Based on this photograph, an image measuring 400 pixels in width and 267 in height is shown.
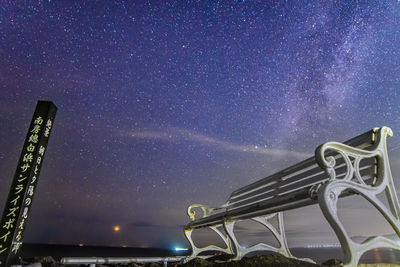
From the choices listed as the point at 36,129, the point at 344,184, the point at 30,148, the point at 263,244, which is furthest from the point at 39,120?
the point at 344,184

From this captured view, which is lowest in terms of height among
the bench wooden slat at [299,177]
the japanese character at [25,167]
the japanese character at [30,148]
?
the bench wooden slat at [299,177]

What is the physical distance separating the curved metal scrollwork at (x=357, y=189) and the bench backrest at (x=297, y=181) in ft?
0.21

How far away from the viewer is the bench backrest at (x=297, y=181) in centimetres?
193

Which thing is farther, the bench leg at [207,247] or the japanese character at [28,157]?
the japanese character at [28,157]

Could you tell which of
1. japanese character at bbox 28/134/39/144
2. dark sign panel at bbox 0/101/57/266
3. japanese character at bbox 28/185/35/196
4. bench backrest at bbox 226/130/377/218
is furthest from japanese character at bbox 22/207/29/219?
bench backrest at bbox 226/130/377/218

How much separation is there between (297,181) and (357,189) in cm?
92

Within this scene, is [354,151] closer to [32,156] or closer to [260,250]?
[260,250]

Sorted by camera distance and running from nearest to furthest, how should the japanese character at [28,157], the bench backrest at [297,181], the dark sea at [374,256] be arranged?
1. the bench backrest at [297,181]
2. the japanese character at [28,157]
3. the dark sea at [374,256]

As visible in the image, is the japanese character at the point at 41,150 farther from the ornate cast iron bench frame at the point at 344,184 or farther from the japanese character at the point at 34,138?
the ornate cast iron bench frame at the point at 344,184

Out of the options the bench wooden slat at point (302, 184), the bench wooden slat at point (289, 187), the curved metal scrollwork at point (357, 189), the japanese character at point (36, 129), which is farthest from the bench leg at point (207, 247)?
the japanese character at point (36, 129)

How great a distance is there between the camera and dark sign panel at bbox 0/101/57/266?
495 centimetres

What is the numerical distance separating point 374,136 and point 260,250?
1985mm

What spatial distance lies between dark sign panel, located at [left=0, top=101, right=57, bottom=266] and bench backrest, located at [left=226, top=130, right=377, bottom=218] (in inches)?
167

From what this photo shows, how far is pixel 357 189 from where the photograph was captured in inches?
67.1
